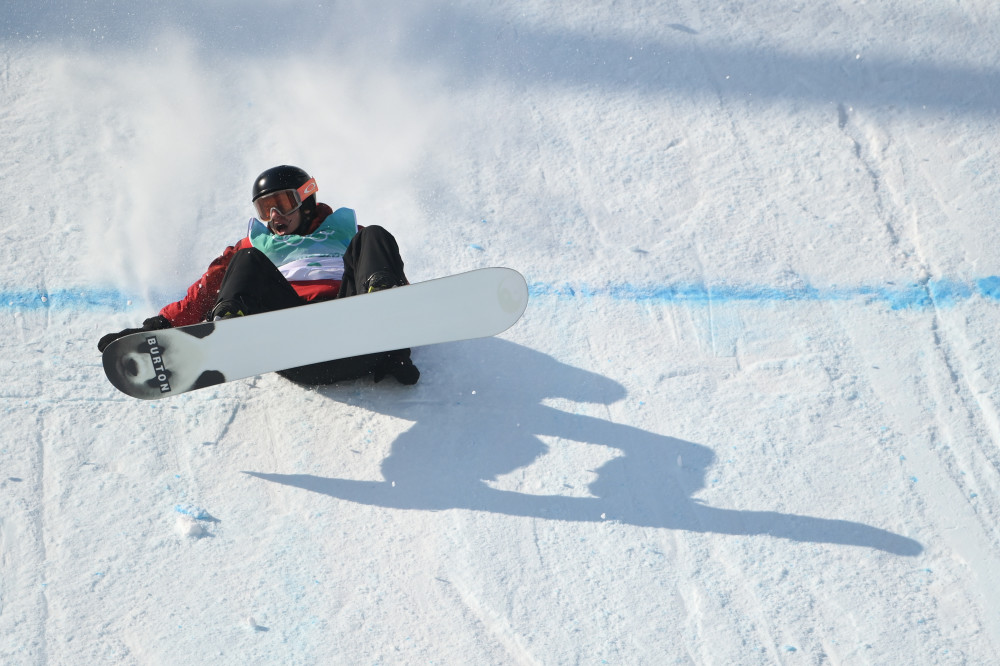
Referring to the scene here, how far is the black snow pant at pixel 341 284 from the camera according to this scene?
2.82 m

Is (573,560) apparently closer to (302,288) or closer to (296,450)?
Answer: (296,450)

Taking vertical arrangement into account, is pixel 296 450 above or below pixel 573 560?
above

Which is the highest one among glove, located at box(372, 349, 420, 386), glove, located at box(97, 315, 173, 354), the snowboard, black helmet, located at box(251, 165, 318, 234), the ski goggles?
black helmet, located at box(251, 165, 318, 234)

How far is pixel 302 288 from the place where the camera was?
3148 mm

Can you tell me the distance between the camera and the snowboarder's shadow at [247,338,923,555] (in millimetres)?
2677

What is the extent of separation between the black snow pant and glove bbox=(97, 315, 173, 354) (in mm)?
167

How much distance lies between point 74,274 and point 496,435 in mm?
1646

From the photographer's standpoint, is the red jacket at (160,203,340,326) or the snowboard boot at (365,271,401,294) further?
the red jacket at (160,203,340,326)

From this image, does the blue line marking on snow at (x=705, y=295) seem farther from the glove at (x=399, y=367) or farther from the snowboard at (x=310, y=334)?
the snowboard at (x=310, y=334)

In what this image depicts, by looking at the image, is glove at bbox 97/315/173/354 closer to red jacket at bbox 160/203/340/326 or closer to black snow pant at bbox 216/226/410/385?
red jacket at bbox 160/203/340/326

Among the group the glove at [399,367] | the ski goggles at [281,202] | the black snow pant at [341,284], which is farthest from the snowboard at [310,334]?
the ski goggles at [281,202]

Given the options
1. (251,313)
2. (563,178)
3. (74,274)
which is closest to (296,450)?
(251,313)

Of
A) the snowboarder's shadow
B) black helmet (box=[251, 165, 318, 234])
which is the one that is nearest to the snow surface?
the snowboarder's shadow

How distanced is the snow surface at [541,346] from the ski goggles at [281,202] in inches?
21.0
